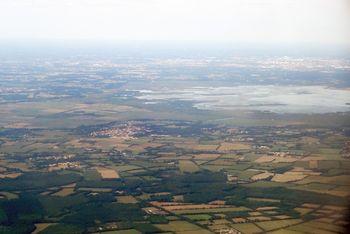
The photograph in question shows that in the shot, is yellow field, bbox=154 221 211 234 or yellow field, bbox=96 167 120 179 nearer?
yellow field, bbox=154 221 211 234

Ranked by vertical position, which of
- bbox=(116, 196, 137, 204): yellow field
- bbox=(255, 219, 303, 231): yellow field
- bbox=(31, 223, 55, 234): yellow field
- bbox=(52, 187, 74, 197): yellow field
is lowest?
bbox=(52, 187, 74, 197): yellow field

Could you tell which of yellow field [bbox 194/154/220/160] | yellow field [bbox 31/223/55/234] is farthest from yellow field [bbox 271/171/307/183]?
yellow field [bbox 31/223/55/234]

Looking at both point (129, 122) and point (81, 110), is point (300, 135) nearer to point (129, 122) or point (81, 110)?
point (129, 122)

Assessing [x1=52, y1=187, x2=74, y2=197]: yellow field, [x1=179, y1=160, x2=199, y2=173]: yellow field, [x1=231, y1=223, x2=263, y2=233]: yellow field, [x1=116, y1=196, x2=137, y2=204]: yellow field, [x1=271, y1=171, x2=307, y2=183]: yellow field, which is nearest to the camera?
[x1=231, y1=223, x2=263, y2=233]: yellow field

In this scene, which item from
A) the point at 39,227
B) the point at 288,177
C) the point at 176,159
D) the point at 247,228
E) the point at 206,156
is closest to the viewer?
the point at 247,228

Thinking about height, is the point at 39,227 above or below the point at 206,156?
below

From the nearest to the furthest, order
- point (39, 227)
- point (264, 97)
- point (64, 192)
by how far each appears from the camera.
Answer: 1. point (39, 227)
2. point (64, 192)
3. point (264, 97)

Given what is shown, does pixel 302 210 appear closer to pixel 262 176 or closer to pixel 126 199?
pixel 262 176

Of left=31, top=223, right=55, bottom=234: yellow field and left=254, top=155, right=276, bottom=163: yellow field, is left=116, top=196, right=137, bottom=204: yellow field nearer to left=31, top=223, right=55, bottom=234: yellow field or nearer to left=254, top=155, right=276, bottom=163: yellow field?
left=31, top=223, right=55, bottom=234: yellow field

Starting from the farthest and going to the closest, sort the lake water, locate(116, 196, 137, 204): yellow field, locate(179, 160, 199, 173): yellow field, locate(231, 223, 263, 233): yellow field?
the lake water → locate(179, 160, 199, 173): yellow field → locate(116, 196, 137, 204): yellow field → locate(231, 223, 263, 233): yellow field

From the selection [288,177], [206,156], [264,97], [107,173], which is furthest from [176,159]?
[264,97]

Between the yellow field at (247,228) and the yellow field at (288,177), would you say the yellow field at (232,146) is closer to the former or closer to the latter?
the yellow field at (288,177)

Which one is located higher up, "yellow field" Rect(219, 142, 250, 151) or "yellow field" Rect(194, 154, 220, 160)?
"yellow field" Rect(219, 142, 250, 151)
